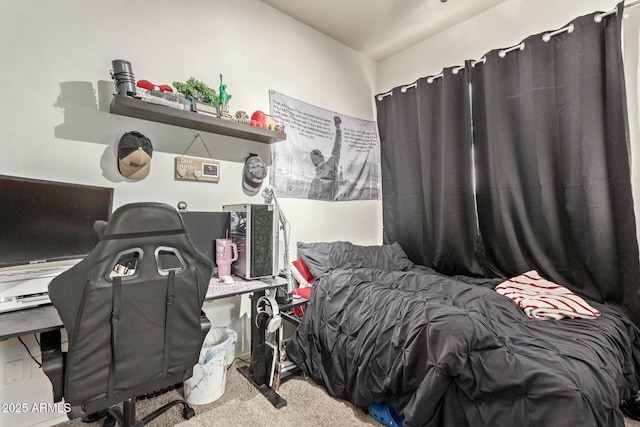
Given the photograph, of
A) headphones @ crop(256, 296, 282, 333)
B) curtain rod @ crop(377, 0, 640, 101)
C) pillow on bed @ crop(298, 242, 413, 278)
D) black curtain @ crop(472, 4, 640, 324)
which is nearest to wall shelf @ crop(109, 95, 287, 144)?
pillow on bed @ crop(298, 242, 413, 278)

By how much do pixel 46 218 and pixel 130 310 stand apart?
26.0 inches

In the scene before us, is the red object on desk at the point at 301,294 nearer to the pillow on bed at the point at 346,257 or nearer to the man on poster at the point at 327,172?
the pillow on bed at the point at 346,257

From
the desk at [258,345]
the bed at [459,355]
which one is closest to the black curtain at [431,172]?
the bed at [459,355]

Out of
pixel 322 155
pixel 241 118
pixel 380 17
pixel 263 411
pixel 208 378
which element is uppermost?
pixel 380 17

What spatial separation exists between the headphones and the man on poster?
1.12 m

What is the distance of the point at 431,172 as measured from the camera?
113 inches

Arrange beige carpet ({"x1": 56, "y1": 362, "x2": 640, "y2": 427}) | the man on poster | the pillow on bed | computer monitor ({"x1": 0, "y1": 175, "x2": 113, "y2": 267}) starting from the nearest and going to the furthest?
computer monitor ({"x1": 0, "y1": 175, "x2": 113, "y2": 267}), beige carpet ({"x1": 56, "y1": 362, "x2": 640, "y2": 427}), the pillow on bed, the man on poster

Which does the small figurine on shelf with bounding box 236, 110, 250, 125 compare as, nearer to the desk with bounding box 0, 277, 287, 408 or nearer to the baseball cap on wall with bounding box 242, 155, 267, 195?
the baseball cap on wall with bounding box 242, 155, 267, 195

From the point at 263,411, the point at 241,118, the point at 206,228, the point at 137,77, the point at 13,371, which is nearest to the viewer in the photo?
the point at 13,371

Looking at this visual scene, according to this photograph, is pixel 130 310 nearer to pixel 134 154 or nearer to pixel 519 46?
pixel 134 154

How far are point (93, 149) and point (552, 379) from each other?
2.38 meters

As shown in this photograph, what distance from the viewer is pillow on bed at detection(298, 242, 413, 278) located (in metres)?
2.48

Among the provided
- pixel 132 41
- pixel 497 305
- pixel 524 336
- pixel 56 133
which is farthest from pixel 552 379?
pixel 132 41

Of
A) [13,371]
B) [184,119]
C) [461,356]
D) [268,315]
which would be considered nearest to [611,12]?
[461,356]
